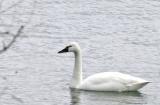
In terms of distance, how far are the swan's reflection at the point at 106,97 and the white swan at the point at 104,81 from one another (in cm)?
9

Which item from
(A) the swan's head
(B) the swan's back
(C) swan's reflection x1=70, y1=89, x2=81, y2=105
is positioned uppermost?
(A) the swan's head

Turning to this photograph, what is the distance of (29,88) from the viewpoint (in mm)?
12438

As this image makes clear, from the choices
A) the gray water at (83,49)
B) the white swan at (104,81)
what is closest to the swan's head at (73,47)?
the white swan at (104,81)

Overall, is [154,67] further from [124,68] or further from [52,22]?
[52,22]

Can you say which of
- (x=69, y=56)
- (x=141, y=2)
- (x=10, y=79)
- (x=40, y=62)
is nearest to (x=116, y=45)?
(x=69, y=56)

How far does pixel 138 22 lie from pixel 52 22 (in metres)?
2.05

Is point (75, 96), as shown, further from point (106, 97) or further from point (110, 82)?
point (110, 82)

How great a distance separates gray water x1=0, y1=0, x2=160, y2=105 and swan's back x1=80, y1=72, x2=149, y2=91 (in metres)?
0.12

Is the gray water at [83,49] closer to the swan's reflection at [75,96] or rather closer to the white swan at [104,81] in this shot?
the swan's reflection at [75,96]

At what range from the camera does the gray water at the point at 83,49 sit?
12.2 meters

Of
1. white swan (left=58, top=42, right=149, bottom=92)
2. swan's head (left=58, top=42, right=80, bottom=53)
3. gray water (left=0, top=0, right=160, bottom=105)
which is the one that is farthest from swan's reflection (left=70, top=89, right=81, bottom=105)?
swan's head (left=58, top=42, right=80, bottom=53)

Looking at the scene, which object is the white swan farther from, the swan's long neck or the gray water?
the gray water

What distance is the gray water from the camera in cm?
1225

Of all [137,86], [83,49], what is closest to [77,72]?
[137,86]
